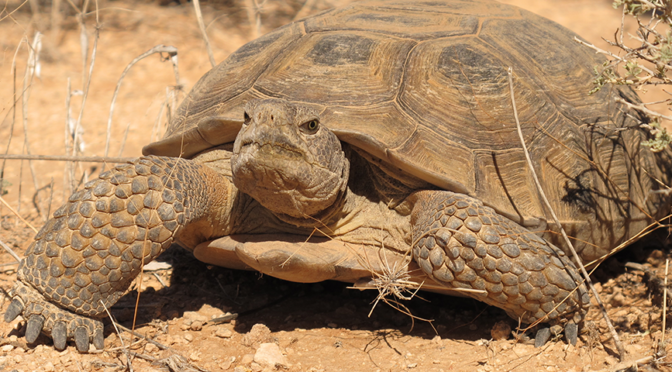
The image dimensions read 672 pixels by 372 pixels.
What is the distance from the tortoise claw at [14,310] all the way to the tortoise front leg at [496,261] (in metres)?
1.78

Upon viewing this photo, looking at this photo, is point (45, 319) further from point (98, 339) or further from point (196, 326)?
point (196, 326)

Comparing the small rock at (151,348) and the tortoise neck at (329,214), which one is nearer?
the small rock at (151,348)

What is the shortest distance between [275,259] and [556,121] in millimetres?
1748

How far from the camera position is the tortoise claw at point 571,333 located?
9.30ft

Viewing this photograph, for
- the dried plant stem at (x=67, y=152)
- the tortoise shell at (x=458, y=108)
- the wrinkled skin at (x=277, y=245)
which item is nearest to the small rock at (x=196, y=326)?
the wrinkled skin at (x=277, y=245)

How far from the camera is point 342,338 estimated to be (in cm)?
300

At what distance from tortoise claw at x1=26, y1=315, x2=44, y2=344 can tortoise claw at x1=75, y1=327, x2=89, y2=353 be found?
0.15 metres

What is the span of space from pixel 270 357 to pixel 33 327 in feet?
3.37

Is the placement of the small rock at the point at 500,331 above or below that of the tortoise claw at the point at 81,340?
above

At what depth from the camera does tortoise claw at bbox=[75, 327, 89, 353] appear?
2.64 m

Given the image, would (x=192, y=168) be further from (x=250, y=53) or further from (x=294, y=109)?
(x=250, y=53)

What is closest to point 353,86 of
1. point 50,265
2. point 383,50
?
point 383,50

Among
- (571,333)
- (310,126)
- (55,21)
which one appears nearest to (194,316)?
(310,126)

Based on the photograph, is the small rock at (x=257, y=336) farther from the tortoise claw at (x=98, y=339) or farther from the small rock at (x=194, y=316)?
the tortoise claw at (x=98, y=339)
